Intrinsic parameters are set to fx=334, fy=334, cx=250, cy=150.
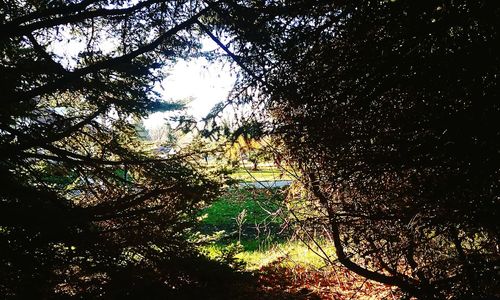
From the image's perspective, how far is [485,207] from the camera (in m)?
2.89

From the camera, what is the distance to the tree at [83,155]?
349 centimetres

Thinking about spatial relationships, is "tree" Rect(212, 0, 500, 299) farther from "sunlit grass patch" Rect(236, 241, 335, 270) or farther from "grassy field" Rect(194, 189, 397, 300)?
"sunlit grass patch" Rect(236, 241, 335, 270)

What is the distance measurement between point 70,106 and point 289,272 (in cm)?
590

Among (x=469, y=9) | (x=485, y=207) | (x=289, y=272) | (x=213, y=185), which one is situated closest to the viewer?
(x=469, y=9)

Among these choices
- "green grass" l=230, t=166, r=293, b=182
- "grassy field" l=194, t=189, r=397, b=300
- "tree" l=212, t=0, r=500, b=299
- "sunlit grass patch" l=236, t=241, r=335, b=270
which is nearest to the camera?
"tree" l=212, t=0, r=500, b=299

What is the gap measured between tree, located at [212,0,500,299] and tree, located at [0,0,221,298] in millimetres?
1211

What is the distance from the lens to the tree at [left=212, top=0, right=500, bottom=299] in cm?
272

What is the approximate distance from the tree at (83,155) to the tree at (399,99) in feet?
3.97

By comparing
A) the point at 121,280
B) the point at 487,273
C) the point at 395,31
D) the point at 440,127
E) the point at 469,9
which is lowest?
the point at 487,273

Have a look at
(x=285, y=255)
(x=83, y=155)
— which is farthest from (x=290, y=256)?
(x=83, y=155)

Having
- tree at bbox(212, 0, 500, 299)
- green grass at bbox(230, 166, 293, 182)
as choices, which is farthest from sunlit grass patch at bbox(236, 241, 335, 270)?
tree at bbox(212, 0, 500, 299)

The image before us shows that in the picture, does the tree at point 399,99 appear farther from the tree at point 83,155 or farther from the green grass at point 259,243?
the green grass at point 259,243

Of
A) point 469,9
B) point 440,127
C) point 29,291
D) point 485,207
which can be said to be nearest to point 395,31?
point 469,9

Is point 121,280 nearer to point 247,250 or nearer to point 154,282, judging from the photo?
point 154,282
